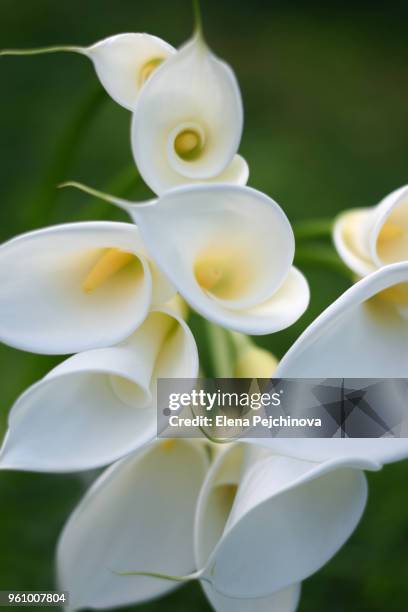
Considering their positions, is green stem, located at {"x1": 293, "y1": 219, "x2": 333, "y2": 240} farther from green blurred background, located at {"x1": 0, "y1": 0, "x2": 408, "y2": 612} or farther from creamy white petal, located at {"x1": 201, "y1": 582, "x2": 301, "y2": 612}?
creamy white petal, located at {"x1": 201, "y1": 582, "x2": 301, "y2": 612}

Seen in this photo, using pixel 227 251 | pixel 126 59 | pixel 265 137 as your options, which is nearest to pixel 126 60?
pixel 126 59

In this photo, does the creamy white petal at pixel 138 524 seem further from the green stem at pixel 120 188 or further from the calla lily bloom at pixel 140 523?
the green stem at pixel 120 188

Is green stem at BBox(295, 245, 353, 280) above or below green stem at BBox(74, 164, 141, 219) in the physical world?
below

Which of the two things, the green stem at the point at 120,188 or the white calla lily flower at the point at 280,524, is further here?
the green stem at the point at 120,188

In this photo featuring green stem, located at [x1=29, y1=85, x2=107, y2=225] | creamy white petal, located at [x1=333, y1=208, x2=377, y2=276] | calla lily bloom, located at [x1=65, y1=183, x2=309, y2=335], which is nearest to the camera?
calla lily bloom, located at [x1=65, y1=183, x2=309, y2=335]

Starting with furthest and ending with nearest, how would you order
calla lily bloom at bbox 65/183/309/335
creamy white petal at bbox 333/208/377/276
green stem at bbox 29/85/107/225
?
1. green stem at bbox 29/85/107/225
2. creamy white petal at bbox 333/208/377/276
3. calla lily bloom at bbox 65/183/309/335

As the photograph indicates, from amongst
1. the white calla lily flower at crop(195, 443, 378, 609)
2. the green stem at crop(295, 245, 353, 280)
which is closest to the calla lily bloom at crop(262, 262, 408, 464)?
the white calla lily flower at crop(195, 443, 378, 609)

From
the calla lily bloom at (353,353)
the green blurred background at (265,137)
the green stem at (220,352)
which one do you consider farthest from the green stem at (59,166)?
the calla lily bloom at (353,353)
